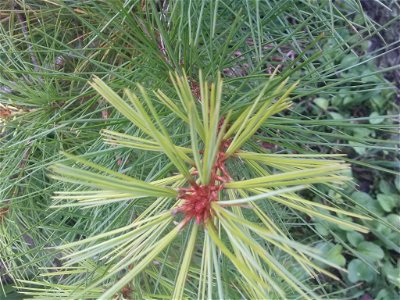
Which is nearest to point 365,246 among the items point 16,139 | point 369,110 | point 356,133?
point 356,133

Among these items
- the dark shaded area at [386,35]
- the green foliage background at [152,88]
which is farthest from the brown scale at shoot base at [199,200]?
the dark shaded area at [386,35]

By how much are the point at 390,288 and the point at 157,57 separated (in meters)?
1.13

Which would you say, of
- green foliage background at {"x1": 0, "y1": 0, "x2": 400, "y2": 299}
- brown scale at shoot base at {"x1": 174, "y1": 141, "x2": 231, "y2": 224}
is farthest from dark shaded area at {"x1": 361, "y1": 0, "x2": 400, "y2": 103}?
brown scale at shoot base at {"x1": 174, "y1": 141, "x2": 231, "y2": 224}

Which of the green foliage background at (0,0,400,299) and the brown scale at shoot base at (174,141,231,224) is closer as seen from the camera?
the brown scale at shoot base at (174,141,231,224)

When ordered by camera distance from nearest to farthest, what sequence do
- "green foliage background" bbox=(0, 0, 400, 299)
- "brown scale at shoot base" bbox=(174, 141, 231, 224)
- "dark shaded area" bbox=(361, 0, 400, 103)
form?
"brown scale at shoot base" bbox=(174, 141, 231, 224) < "green foliage background" bbox=(0, 0, 400, 299) < "dark shaded area" bbox=(361, 0, 400, 103)

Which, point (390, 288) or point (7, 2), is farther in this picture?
point (390, 288)

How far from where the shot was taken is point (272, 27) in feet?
1.89

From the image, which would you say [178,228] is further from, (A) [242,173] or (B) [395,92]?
(B) [395,92]

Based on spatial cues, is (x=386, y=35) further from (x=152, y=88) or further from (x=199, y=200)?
(x=199, y=200)

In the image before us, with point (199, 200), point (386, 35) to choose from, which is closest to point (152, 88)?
point (199, 200)

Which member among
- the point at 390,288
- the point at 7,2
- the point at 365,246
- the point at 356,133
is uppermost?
the point at 7,2

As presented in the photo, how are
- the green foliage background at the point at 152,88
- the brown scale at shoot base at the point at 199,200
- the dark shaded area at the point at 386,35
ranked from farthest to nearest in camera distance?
the dark shaded area at the point at 386,35
the green foliage background at the point at 152,88
the brown scale at shoot base at the point at 199,200

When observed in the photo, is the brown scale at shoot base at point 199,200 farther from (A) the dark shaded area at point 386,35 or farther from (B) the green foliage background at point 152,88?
(A) the dark shaded area at point 386,35

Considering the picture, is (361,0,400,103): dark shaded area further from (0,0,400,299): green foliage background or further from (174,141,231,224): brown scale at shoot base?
(174,141,231,224): brown scale at shoot base
